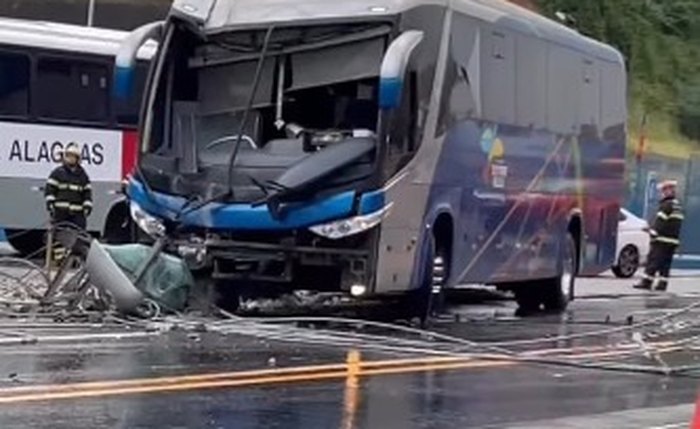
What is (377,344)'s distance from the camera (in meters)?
16.8

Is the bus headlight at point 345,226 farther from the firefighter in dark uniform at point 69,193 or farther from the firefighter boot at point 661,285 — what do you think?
the firefighter boot at point 661,285

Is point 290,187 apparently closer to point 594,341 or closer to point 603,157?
point 594,341

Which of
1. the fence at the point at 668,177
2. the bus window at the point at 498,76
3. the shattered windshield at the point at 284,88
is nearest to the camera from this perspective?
the shattered windshield at the point at 284,88

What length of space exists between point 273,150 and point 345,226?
115 centimetres

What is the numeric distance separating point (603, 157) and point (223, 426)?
16282 mm

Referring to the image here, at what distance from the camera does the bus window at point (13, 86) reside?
2827 cm

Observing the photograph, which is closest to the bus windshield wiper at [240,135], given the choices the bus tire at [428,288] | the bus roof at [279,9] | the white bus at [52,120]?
the bus roof at [279,9]

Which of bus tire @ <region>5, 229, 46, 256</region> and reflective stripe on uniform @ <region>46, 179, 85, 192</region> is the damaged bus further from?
bus tire @ <region>5, 229, 46, 256</region>

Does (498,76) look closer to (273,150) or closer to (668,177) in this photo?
(273,150)

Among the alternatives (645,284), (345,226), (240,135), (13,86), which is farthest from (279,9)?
(645,284)

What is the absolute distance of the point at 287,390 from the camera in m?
13.0

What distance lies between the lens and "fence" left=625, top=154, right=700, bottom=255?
41.5 metres

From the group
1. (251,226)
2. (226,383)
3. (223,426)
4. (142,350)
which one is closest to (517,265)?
(251,226)

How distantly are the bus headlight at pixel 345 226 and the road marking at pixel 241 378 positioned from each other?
6.98 ft
